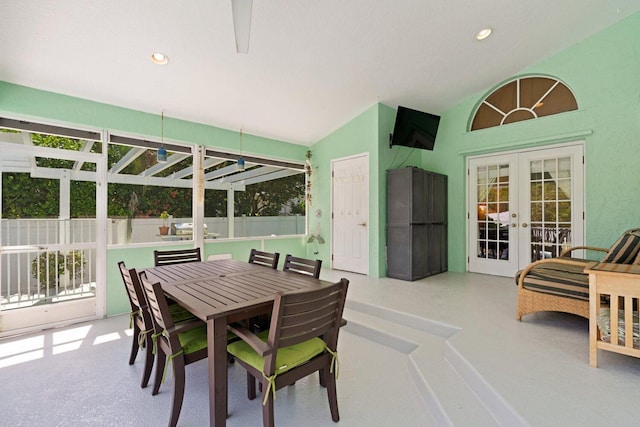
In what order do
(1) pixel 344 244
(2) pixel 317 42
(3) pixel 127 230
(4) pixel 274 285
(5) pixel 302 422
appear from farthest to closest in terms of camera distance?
(1) pixel 344 244
(3) pixel 127 230
(2) pixel 317 42
(4) pixel 274 285
(5) pixel 302 422

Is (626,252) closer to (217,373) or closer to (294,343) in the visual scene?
(294,343)

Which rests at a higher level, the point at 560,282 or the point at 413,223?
the point at 413,223

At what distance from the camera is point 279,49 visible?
11.1ft

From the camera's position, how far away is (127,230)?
13.4ft

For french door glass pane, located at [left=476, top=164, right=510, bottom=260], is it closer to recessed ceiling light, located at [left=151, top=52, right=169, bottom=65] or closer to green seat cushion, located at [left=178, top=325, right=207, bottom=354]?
green seat cushion, located at [left=178, top=325, right=207, bottom=354]

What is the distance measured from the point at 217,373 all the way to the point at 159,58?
3221 mm

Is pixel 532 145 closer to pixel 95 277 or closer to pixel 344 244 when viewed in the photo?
pixel 344 244

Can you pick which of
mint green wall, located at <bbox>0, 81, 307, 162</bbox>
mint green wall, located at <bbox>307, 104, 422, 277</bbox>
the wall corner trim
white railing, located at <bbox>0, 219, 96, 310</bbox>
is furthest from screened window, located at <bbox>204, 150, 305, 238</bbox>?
the wall corner trim

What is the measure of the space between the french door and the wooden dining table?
397 centimetres

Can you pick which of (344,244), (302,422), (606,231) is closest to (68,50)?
(302,422)

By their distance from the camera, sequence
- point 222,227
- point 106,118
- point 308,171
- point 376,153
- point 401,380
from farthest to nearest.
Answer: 1. point 308,171
2. point 222,227
3. point 376,153
4. point 106,118
5. point 401,380

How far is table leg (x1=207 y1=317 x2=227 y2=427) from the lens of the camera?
1701mm

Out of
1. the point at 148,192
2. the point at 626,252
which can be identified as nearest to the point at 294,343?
the point at 626,252

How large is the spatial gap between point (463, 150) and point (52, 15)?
18.2ft
